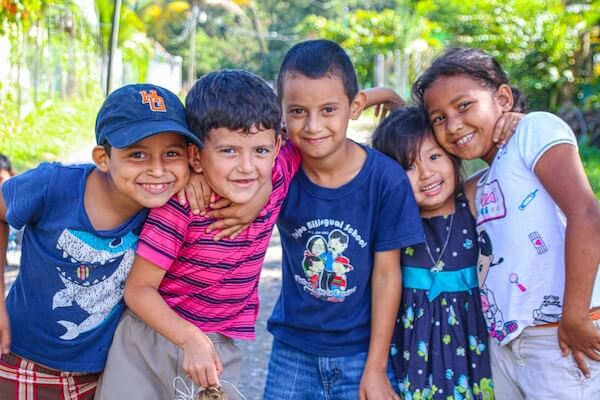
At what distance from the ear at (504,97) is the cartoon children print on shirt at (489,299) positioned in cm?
50

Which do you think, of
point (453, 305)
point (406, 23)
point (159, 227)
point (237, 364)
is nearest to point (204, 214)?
point (159, 227)

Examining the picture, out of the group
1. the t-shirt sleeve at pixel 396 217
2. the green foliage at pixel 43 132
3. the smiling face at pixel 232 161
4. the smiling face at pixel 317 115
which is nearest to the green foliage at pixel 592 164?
the t-shirt sleeve at pixel 396 217

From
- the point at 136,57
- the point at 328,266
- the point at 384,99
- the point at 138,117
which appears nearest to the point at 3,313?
the point at 138,117

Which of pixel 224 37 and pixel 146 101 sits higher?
pixel 224 37

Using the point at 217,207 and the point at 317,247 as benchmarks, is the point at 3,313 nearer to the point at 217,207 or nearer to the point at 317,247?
the point at 217,207

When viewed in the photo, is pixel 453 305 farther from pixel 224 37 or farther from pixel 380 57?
pixel 224 37

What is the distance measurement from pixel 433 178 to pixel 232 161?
79 cm

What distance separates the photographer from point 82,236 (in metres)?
2.26

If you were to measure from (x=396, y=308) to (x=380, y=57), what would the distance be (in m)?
19.7

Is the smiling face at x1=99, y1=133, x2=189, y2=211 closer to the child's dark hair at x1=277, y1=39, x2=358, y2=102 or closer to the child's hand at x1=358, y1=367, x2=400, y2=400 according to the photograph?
the child's dark hair at x1=277, y1=39, x2=358, y2=102

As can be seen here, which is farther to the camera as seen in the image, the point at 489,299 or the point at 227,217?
the point at 489,299

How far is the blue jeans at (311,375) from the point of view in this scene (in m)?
2.61

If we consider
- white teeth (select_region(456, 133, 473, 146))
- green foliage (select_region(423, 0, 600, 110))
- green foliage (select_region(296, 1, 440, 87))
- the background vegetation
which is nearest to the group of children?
white teeth (select_region(456, 133, 473, 146))

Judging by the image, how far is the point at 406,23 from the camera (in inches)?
960
